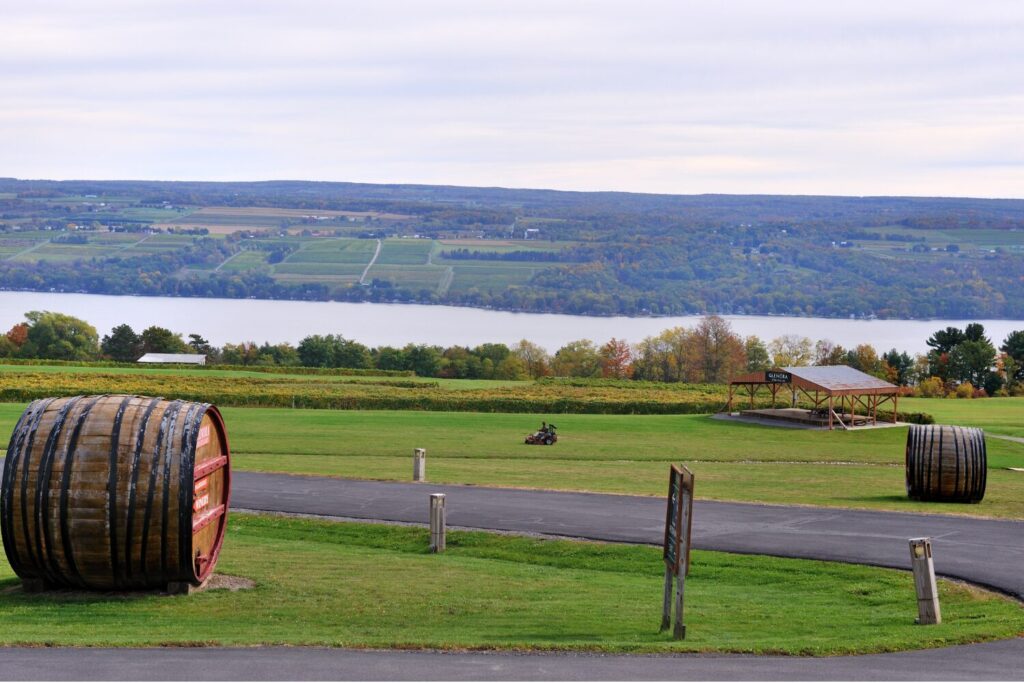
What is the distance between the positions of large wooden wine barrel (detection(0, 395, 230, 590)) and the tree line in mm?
88686

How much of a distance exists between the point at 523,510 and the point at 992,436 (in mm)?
32297

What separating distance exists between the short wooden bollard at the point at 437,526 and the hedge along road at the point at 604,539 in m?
2.02

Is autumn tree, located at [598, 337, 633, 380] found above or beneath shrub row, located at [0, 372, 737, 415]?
above

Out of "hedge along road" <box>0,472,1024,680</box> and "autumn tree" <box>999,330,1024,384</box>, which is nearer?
"hedge along road" <box>0,472,1024,680</box>

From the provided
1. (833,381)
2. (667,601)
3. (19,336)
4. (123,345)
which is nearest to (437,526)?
(667,601)

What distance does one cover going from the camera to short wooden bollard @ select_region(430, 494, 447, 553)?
71.2 feet

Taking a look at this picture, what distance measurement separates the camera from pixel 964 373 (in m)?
117

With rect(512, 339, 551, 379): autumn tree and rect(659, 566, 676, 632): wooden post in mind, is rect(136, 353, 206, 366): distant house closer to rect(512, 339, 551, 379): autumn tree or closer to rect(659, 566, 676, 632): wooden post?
rect(512, 339, 551, 379): autumn tree

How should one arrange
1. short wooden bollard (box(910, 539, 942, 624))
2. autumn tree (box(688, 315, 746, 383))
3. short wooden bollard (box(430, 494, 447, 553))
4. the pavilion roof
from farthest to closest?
autumn tree (box(688, 315, 746, 383)), the pavilion roof, short wooden bollard (box(430, 494, 447, 553)), short wooden bollard (box(910, 539, 942, 624))

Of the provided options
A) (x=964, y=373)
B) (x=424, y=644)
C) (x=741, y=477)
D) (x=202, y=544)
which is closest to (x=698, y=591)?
(x=424, y=644)

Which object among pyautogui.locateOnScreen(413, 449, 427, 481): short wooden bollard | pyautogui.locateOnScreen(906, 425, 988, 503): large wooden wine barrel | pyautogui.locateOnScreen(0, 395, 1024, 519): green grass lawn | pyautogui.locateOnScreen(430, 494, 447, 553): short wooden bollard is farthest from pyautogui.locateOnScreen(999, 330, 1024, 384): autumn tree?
pyautogui.locateOnScreen(430, 494, 447, 553): short wooden bollard

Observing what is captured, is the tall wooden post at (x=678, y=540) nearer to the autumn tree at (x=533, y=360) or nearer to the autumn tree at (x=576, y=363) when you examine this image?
the autumn tree at (x=533, y=360)

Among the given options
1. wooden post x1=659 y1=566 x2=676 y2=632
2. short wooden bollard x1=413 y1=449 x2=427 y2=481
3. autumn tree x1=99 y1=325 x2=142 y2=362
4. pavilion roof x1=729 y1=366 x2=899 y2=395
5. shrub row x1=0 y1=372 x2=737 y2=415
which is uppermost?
autumn tree x1=99 y1=325 x2=142 y2=362

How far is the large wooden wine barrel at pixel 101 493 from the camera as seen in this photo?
51.8ft
